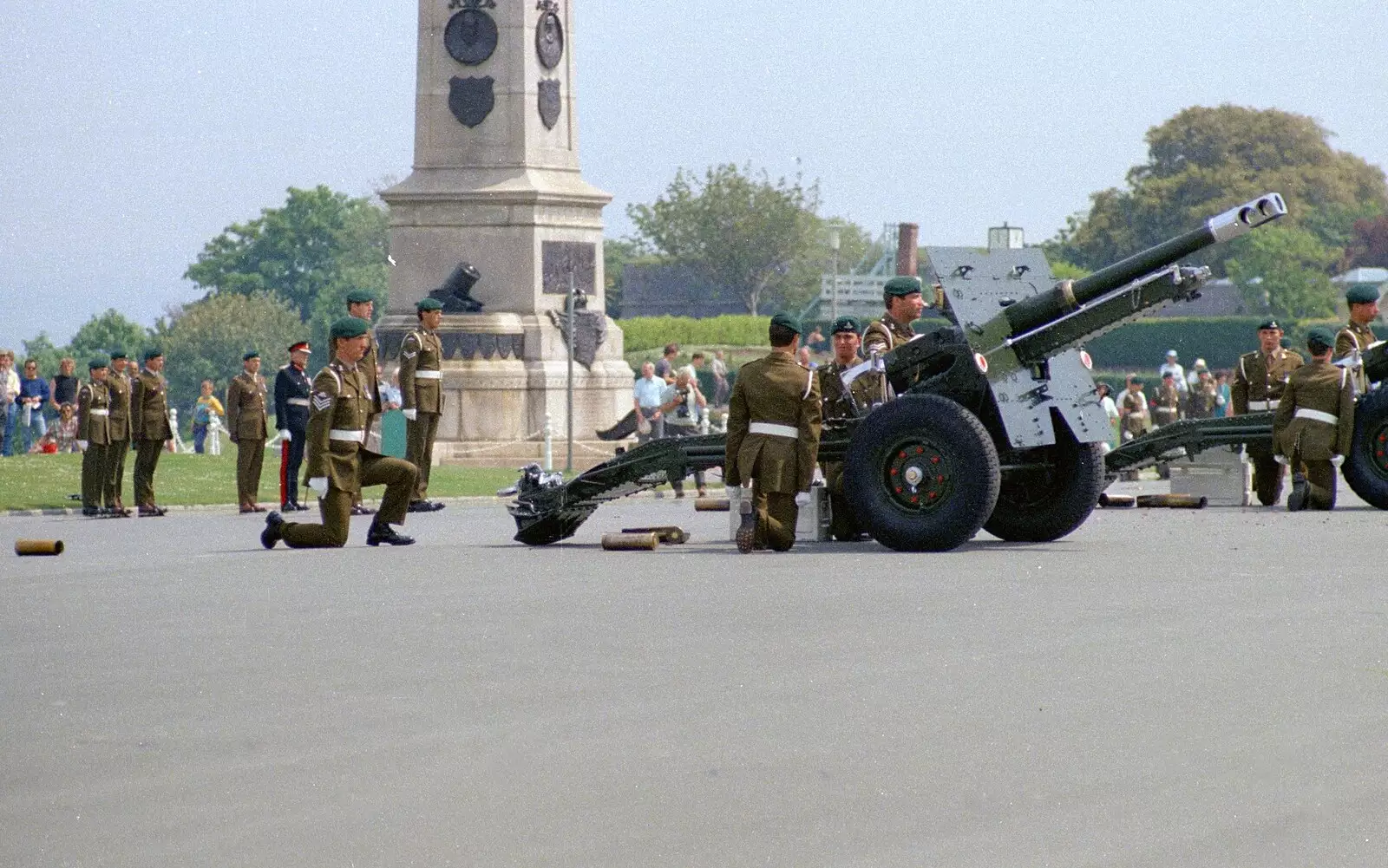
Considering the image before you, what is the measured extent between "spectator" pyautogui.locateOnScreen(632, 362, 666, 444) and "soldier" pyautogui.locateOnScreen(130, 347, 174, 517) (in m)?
8.07

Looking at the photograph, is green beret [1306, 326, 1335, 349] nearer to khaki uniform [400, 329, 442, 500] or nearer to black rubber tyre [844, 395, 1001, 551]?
black rubber tyre [844, 395, 1001, 551]

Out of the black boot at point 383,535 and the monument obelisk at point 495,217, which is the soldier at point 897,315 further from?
the monument obelisk at point 495,217

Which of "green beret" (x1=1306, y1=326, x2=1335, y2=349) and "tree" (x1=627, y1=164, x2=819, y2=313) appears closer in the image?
"green beret" (x1=1306, y1=326, x2=1335, y2=349)

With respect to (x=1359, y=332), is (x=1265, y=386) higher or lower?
lower

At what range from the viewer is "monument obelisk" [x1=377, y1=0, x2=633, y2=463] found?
35719mm


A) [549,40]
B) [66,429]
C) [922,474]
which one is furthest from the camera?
[66,429]

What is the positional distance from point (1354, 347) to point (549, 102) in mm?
16892

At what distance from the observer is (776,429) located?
16.2m

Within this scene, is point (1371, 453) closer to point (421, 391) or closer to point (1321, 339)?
point (1321, 339)

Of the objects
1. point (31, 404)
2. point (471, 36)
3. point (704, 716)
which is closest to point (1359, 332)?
point (704, 716)

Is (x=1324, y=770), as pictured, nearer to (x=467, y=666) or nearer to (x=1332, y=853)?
(x=1332, y=853)

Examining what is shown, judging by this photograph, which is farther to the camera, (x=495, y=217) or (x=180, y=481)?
(x=495, y=217)

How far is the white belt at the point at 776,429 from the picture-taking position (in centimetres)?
1622

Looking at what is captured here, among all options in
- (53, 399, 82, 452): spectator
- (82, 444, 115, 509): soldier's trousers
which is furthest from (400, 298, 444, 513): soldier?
(53, 399, 82, 452): spectator
